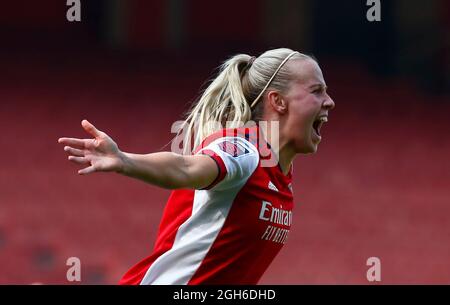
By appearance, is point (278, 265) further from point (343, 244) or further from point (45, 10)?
point (45, 10)

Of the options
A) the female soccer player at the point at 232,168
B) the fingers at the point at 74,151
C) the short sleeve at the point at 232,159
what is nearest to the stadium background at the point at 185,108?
the female soccer player at the point at 232,168

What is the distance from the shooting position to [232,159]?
298cm

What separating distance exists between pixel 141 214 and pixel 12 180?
1.68 meters

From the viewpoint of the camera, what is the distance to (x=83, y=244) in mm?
9461

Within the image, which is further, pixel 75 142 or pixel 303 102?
pixel 303 102

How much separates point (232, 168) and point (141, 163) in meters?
0.40

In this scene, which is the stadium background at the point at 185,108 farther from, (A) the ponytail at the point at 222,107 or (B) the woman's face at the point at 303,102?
(B) the woman's face at the point at 303,102

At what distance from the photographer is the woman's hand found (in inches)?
103

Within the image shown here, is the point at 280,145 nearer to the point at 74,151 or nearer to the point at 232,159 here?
the point at 232,159

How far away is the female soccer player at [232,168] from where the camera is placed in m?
2.79

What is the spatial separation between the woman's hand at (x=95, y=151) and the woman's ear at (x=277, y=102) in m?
0.95

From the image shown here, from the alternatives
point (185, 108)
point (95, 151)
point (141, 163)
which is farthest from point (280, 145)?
point (185, 108)

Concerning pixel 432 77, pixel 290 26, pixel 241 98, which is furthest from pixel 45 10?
pixel 241 98

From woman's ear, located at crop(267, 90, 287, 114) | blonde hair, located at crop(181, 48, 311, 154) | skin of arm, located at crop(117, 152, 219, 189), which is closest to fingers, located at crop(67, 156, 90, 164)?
skin of arm, located at crop(117, 152, 219, 189)
